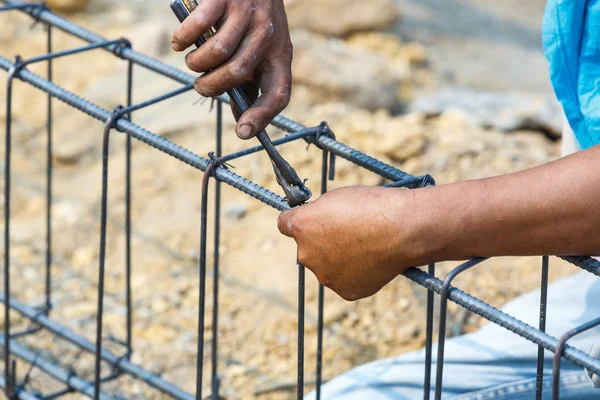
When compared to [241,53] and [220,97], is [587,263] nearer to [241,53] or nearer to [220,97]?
[241,53]

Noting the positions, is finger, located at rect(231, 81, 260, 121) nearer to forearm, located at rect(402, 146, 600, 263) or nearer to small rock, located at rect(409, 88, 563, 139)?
forearm, located at rect(402, 146, 600, 263)

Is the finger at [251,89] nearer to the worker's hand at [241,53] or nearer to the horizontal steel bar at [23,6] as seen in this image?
the worker's hand at [241,53]

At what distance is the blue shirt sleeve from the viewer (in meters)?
1.42

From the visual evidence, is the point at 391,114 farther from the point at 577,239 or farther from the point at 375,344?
the point at 577,239

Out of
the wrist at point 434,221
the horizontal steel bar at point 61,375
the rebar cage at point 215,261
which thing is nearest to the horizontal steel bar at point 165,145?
the rebar cage at point 215,261

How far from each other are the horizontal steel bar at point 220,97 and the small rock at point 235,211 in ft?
4.07

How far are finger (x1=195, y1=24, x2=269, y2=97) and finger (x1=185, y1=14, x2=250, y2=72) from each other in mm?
10

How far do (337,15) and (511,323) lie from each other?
13.9 feet

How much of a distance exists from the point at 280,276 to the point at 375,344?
0.38 metres

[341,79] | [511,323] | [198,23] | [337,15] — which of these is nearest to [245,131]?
[198,23]

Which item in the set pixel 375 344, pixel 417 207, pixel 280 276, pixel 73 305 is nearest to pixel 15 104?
pixel 73 305

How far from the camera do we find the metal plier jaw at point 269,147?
1.27 metres

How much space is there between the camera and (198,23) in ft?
4.09

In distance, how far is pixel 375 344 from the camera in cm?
262
